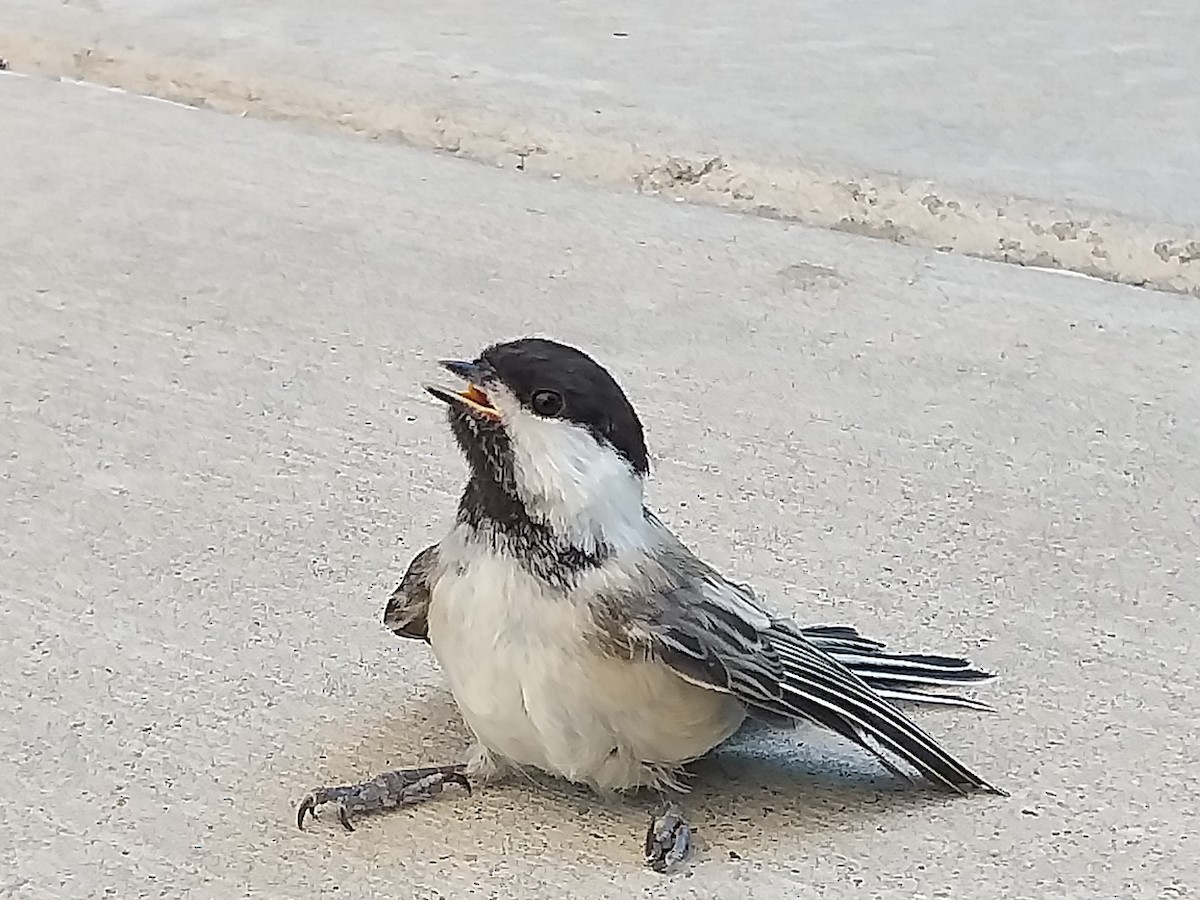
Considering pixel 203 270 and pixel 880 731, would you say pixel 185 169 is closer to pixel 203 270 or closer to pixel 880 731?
pixel 203 270

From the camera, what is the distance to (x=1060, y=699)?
1966 millimetres

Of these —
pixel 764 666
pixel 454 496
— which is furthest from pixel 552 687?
pixel 454 496

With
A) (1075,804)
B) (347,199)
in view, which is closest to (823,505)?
(1075,804)

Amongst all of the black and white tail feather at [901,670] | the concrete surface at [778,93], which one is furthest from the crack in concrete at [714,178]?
the black and white tail feather at [901,670]

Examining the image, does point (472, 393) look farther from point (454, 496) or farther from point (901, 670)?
point (454, 496)

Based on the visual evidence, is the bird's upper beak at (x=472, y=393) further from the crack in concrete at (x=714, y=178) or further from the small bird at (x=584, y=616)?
the crack in concrete at (x=714, y=178)

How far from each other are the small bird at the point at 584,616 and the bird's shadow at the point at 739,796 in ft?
0.15

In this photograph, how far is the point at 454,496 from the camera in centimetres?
244

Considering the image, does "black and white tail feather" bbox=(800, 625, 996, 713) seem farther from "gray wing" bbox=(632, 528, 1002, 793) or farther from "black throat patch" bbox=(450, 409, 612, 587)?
"black throat patch" bbox=(450, 409, 612, 587)

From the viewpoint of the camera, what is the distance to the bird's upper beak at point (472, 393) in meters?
1.64

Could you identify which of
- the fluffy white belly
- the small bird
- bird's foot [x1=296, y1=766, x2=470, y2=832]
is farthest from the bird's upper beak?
bird's foot [x1=296, y1=766, x2=470, y2=832]

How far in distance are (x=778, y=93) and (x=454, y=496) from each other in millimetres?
1966

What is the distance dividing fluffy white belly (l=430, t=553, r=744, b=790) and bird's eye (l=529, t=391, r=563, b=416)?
0.45ft

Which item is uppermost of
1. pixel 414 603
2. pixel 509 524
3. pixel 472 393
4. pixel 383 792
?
pixel 472 393
